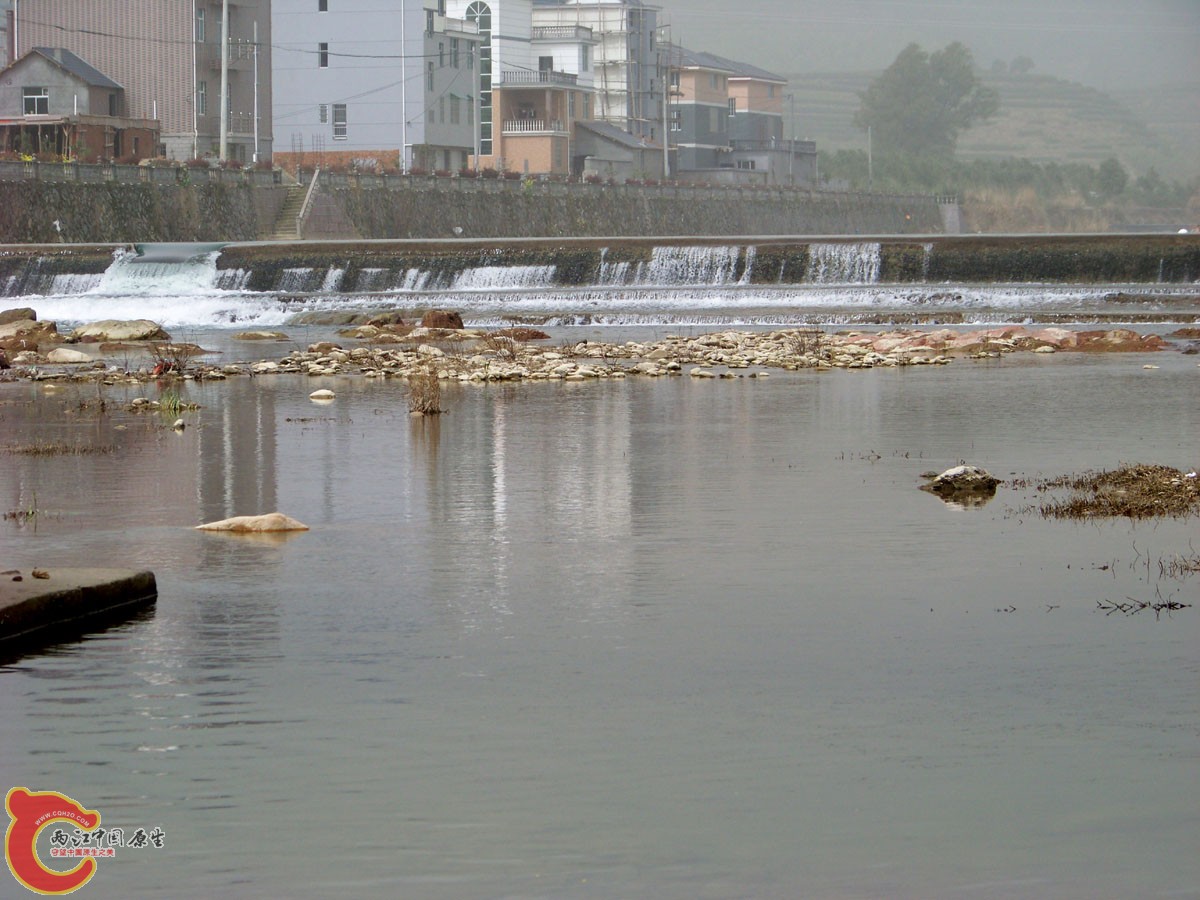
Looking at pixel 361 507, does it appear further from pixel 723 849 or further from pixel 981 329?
pixel 981 329

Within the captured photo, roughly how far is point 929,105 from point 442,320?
147 m

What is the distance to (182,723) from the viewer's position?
6.68m

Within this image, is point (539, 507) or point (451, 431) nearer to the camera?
point (539, 507)

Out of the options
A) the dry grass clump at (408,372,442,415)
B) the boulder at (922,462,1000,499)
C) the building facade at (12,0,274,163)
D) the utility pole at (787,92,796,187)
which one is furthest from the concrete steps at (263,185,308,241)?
the boulder at (922,462,1000,499)

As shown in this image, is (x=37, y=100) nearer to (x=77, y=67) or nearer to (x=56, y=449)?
(x=77, y=67)

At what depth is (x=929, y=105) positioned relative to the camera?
573 feet

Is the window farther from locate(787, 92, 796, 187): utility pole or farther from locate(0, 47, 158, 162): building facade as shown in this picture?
locate(787, 92, 796, 187): utility pole

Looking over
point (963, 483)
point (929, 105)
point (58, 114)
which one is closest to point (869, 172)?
point (929, 105)

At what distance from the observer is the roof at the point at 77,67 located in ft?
230

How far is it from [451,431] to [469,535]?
621cm

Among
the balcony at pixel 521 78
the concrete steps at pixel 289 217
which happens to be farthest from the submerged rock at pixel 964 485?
the balcony at pixel 521 78

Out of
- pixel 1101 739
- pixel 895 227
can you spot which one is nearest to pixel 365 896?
pixel 1101 739

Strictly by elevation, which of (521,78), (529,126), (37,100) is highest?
(521,78)

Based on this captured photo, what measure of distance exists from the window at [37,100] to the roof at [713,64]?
55.1 metres
